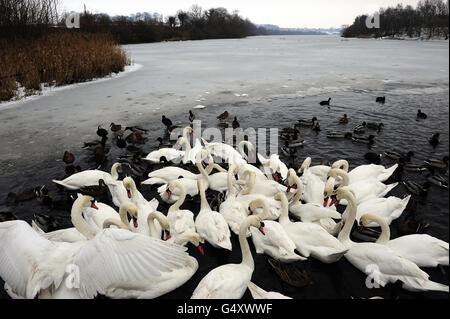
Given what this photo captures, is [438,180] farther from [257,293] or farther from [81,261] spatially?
[81,261]

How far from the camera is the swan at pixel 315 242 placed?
167 inches

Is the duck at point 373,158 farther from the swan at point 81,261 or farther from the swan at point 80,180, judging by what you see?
the swan at point 80,180

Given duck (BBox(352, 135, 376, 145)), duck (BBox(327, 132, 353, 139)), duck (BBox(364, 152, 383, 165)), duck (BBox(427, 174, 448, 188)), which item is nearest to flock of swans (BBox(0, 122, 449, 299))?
duck (BBox(427, 174, 448, 188))

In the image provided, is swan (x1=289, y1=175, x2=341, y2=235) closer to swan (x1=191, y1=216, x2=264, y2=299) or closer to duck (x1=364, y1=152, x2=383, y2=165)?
swan (x1=191, y1=216, x2=264, y2=299)

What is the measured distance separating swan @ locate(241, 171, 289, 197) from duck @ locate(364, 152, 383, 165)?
302 cm

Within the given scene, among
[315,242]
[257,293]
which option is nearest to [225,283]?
[257,293]


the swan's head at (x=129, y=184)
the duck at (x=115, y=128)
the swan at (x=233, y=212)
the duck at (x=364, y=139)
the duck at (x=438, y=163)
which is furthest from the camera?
the duck at (x=115, y=128)

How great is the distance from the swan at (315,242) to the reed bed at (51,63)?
13.5 m

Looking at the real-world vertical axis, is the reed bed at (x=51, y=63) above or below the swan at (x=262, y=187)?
above

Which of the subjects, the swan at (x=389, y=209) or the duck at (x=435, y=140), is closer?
the swan at (x=389, y=209)

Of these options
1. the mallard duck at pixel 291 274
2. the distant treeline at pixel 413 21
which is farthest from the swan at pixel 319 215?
the distant treeline at pixel 413 21

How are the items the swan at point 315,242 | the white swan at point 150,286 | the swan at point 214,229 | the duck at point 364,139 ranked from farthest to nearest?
the duck at point 364,139 < the swan at point 214,229 < the swan at point 315,242 < the white swan at point 150,286

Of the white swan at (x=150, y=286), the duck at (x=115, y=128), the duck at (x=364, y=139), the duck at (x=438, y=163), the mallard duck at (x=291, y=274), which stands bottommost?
the mallard duck at (x=291, y=274)

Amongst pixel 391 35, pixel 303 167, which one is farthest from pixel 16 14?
pixel 391 35
